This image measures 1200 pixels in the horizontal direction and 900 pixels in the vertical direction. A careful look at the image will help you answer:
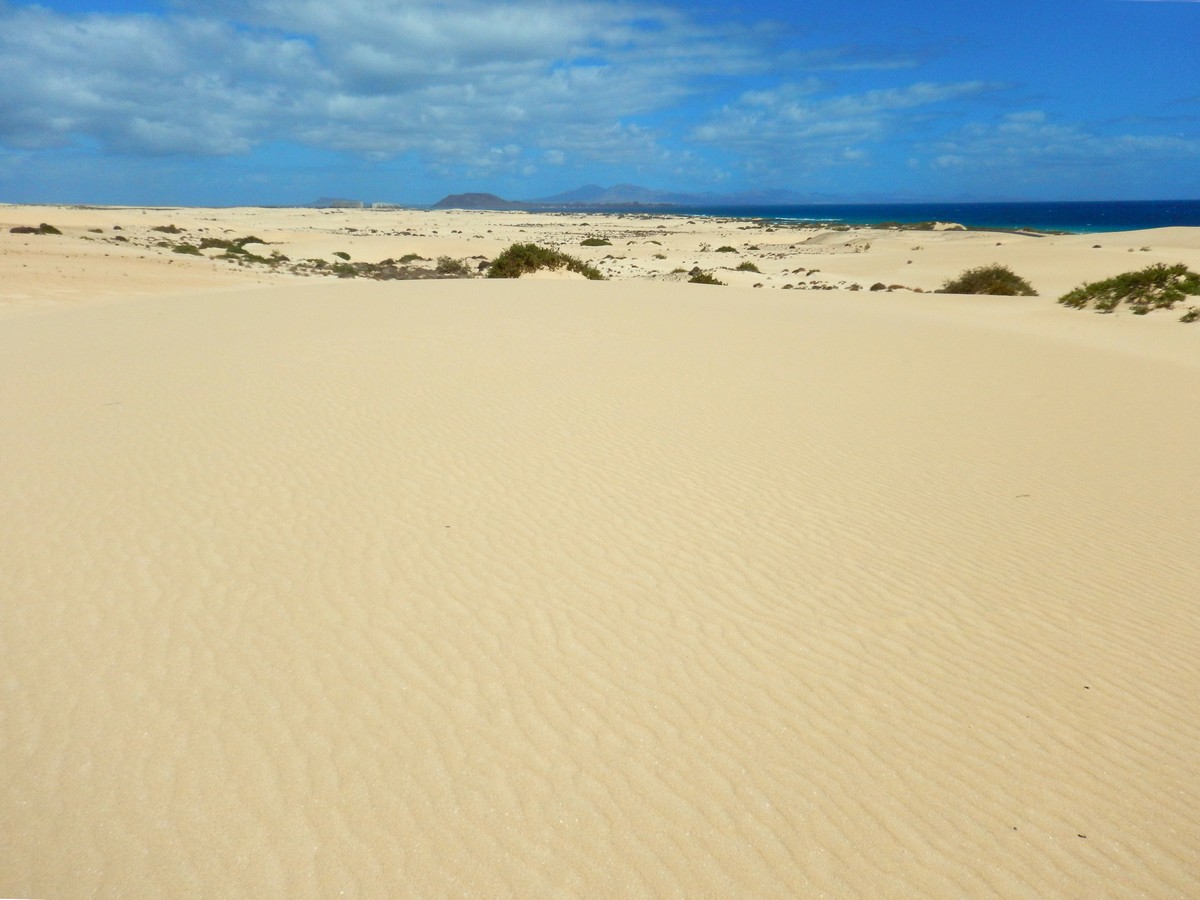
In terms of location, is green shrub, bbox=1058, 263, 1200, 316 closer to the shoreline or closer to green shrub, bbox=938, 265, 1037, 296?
green shrub, bbox=938, 265, 1037, 296

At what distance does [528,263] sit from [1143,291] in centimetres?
1705

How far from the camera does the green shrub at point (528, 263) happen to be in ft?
80.9

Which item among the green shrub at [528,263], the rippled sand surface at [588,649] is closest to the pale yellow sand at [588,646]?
the rippled sand surface at [588,649]

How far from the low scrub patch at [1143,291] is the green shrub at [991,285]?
3.22m

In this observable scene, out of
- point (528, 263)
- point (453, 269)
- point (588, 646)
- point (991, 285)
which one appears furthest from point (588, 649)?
point (453, 269)

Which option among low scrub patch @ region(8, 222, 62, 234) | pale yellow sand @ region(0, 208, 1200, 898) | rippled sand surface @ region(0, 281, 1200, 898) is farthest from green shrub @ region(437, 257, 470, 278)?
rippled sand surface @ region(0, 281, 1200, 898)

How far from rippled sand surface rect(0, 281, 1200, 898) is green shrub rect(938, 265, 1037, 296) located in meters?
15.6

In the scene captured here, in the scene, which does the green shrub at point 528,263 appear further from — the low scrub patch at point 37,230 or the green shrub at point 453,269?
the low scrub patch at point 37,230

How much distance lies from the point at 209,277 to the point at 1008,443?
22935 mm

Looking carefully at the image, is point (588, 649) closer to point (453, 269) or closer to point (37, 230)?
point (453, 269)

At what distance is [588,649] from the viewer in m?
3.75

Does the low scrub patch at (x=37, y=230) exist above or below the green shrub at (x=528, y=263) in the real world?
above

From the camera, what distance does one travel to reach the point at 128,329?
498 inches

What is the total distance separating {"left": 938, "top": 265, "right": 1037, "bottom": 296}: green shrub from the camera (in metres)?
22.2
